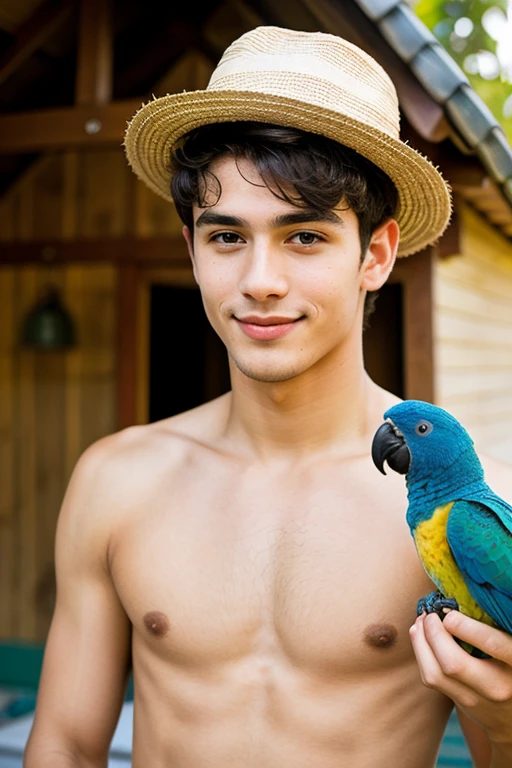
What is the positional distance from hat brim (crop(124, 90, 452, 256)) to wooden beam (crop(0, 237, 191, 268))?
3100mm

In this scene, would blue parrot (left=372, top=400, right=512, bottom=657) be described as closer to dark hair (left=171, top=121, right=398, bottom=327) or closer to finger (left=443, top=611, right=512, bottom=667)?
finger (left=443, top=611, right=512, bottom=667)

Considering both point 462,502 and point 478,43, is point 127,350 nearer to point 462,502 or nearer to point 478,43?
point 462,502

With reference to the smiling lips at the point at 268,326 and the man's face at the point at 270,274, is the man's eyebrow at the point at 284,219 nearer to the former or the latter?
the man's face at the point at 270,274

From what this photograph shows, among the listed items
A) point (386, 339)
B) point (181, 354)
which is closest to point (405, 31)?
point (386, 339)

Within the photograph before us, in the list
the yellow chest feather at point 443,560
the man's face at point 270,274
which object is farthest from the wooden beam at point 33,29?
the yellow chest feather at point 443,560

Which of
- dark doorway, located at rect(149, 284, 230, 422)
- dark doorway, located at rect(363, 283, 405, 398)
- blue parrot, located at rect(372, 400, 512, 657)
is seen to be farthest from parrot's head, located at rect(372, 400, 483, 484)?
dark doorway, located at rect(149, 284, 230, 422)

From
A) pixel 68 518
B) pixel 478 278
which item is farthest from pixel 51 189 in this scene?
pixel 68 518

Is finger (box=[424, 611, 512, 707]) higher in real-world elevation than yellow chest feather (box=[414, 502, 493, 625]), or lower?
lower

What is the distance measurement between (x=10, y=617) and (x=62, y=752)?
419 cm

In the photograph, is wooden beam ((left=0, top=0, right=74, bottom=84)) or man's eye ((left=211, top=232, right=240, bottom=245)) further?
wooden beam ((left=0, top=0, right=74, bottom=84))

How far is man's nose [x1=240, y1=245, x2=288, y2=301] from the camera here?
161 cm

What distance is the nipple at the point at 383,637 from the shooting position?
167cm

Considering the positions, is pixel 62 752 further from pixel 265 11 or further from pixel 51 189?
pixel 51 189

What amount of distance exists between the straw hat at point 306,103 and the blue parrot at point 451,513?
622 millimetres
